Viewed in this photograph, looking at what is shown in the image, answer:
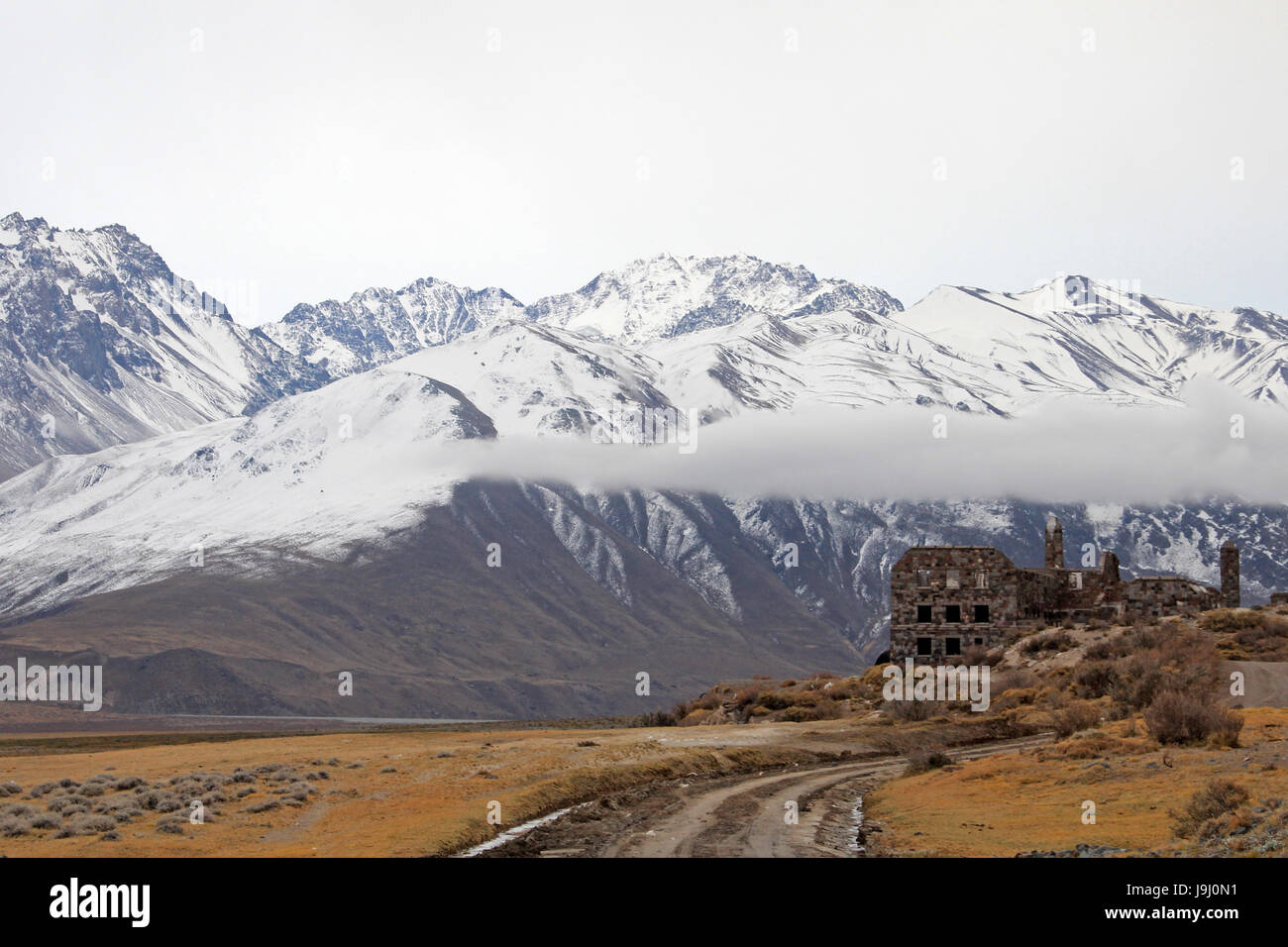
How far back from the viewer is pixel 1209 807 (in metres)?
33.9

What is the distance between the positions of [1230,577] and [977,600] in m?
21.4

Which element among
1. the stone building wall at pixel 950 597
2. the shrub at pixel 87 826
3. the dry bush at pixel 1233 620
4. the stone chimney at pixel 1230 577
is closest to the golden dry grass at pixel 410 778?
the shrub at pixel 87 826

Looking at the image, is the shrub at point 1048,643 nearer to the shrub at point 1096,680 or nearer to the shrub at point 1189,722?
the shrub at point 1096,680

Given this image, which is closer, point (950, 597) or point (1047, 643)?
point (1047, 643)

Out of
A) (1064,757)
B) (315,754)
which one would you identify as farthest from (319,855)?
(315,754)

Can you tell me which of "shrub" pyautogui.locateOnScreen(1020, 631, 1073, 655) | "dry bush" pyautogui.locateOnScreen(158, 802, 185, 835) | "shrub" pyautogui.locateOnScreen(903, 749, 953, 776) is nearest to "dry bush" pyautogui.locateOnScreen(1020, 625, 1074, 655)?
"shrub" pyautogui.locateOnScreen(1020, 631, 1073, 655)

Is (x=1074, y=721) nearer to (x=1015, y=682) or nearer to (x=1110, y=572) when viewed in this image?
(x=1015, y=682)

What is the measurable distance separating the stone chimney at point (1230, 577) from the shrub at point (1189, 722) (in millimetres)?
58602

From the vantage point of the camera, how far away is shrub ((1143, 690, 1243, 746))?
48312 mm

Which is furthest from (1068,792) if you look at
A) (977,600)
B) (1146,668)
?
(977,600)

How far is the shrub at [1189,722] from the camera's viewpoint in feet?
159
